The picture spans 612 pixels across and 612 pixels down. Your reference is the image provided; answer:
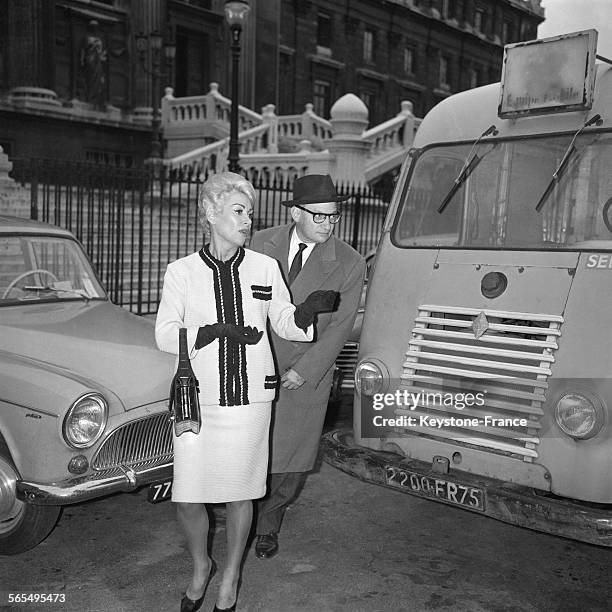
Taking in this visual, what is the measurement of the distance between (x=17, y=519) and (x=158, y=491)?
0.74 m

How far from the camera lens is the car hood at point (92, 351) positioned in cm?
414

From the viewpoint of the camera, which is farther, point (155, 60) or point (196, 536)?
point (155, 60)

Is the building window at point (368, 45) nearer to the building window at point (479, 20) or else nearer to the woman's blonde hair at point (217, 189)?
the building window at point (479, 20)

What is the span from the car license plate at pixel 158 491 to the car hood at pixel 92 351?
43 cm

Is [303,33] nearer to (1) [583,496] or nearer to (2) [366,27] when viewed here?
(2) [366,27]

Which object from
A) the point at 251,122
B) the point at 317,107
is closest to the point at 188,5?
the point at 251,122

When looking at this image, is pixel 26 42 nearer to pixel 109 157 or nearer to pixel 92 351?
pixel 109 157

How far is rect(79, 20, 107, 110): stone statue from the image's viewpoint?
947 inches

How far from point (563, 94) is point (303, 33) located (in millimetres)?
30465

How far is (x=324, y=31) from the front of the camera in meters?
34.7

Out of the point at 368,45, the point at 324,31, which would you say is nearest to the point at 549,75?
the point at 324,31

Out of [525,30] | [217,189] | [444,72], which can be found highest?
[525,30]

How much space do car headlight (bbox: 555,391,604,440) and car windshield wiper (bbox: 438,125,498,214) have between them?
1505mm

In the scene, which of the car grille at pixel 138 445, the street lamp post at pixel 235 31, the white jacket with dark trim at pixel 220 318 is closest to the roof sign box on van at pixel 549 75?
the white jacket with dark trim at pixel 220 318
